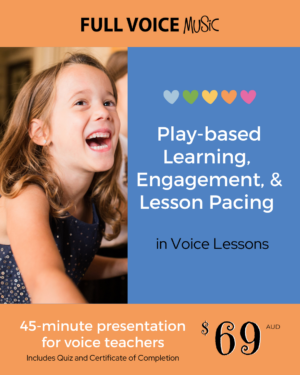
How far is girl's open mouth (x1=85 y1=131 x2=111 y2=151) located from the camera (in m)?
0.91

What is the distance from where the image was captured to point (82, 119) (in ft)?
2.92

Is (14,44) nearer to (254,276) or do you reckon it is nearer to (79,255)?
(79,255)

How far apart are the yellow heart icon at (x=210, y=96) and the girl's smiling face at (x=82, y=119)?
243mm

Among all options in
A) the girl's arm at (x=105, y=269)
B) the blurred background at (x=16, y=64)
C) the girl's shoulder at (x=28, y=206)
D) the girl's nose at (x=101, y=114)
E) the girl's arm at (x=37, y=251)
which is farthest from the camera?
the blurred background at (x=16, y=64)

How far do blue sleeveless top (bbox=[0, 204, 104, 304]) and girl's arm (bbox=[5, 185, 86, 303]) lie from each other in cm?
12

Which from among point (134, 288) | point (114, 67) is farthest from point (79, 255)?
point (114, 67)

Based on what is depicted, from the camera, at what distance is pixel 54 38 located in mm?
921

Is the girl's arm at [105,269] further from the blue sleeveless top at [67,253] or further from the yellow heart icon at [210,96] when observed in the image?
the yellow heart icon at [210,96]

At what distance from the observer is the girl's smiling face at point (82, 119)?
2.94 feet

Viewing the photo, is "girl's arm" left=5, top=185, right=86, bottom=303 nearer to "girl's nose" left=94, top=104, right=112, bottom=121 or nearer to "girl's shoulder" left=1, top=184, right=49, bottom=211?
"girl's shoulder" left=1, top=184, right=49, bottom=211

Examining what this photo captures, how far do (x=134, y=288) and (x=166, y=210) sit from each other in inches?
8.7

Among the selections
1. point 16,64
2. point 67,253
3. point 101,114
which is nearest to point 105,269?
point 67,253
